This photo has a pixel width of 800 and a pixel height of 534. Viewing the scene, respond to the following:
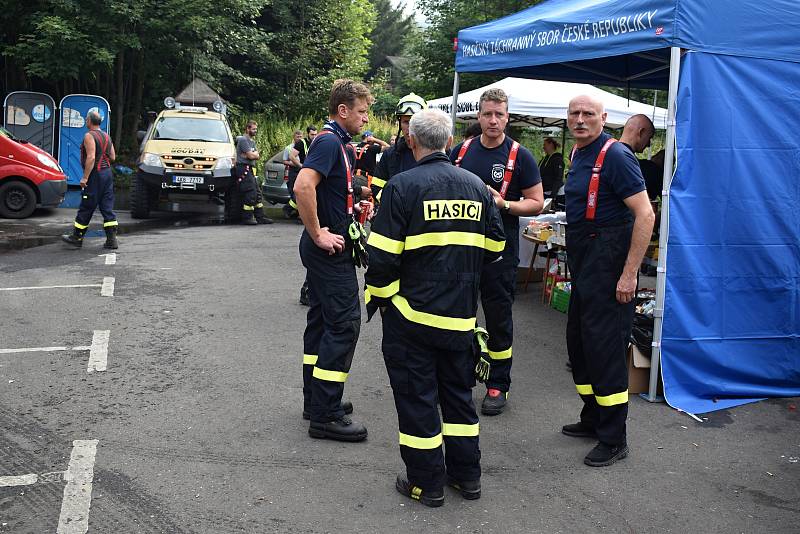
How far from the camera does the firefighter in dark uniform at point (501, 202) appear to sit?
5.52 metres

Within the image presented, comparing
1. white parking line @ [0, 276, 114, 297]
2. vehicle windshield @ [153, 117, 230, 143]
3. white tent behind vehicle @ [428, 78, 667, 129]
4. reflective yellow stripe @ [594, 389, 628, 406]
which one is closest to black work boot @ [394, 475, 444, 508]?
reflective yellow stripe @ [594, 389, 628, 406]

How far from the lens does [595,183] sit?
4848 millimetres

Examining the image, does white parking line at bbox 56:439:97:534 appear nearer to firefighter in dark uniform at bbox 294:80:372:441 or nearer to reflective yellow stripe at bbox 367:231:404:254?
firefighter in dark uniform at bbox 294:80:372:441

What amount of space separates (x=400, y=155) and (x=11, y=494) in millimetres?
3542

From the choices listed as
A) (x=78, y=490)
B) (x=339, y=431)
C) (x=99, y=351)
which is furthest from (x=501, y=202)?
(x=99, y=351)

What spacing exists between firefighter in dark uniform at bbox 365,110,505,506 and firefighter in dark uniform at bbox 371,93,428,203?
2.02m

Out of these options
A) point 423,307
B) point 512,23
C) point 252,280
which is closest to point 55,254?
point 252,280

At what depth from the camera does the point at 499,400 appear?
18.4 ft

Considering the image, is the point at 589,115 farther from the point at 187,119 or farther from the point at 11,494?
the point at 187,119

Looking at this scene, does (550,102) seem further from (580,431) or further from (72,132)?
(72,132)

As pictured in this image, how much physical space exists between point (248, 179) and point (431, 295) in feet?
37.9

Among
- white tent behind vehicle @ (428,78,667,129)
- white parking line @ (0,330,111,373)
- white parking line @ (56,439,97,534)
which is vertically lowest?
white parking line @ (56,439,97,534)

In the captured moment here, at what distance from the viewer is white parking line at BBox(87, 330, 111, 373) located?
6184mm

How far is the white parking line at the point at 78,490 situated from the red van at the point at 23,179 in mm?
10605
